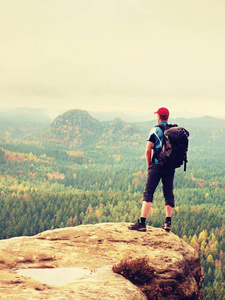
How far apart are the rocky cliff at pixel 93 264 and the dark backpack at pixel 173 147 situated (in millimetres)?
4587

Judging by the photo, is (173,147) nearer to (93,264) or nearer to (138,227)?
(138,227)

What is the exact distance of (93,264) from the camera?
14.2 metres

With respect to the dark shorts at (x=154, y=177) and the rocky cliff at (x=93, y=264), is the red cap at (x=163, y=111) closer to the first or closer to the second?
the dark shorts at (x=154, y=177)

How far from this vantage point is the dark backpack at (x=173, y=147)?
1588cm

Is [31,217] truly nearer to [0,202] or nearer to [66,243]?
[0,202]

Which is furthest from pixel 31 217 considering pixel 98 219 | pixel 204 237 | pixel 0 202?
pixel 204 237

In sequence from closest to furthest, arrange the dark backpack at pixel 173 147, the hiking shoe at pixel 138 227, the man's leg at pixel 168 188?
the dark backpack at pixel 173 147
the man's leg at pixel 168 188
the hiking shoe at pixel 138 227

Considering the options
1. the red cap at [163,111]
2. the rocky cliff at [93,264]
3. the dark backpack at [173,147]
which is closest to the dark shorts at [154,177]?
the dark backpack at [173,147]

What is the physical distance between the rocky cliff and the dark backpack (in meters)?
4.59

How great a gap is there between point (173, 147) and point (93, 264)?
6860 mm

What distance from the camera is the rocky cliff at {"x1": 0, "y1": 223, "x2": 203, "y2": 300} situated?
11438 mm

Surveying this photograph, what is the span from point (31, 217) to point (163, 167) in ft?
535

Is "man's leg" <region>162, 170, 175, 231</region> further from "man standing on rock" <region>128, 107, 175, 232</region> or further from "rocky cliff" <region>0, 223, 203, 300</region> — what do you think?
"rocky cliff" <region>0, 223, 203, 300</region>

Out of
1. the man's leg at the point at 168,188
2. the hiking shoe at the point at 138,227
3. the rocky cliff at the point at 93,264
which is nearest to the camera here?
the rocky cliff at the point at 93,264
